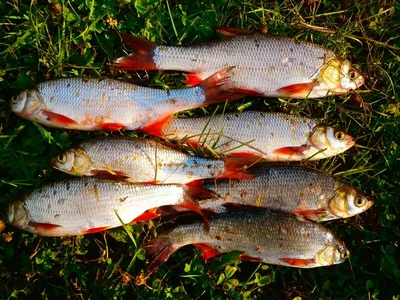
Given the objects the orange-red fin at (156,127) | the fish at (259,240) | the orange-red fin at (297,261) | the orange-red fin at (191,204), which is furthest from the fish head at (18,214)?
the orange-red fin at (297,261)

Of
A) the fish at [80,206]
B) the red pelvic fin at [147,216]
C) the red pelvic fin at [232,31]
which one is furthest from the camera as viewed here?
the red pelvic fin at [232,31]

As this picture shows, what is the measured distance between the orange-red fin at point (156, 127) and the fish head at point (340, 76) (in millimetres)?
1288

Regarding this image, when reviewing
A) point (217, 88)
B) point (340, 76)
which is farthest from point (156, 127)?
point (340, 76)

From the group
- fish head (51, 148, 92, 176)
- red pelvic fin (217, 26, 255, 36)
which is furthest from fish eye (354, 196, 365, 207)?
fish head (51, 148, 92, 176)

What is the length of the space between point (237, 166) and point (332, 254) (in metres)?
0.99

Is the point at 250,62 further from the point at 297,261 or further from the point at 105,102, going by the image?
the point at 297,261

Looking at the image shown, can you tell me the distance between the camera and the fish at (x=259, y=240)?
12.2 feet

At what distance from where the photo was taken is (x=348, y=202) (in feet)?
12.6

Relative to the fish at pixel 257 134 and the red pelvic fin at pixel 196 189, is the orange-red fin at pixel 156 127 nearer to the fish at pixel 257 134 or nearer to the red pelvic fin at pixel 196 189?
the fish at pixel 257 134

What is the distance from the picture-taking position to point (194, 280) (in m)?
3.89

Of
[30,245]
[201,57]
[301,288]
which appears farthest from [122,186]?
[301,288]

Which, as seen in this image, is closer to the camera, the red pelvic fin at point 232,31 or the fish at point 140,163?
the fish at point 140,163

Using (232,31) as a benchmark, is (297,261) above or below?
below

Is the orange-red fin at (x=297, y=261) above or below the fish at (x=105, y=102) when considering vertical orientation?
below
